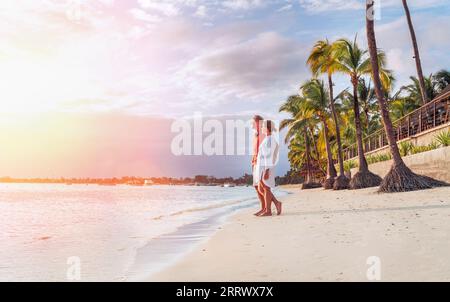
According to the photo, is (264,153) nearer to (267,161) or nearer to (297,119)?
(267,161)

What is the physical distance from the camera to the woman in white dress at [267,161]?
960 cm

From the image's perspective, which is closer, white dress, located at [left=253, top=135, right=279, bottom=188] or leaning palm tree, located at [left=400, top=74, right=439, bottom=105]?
white dress, located at [left=253, top=135, right=279, bottom=188]

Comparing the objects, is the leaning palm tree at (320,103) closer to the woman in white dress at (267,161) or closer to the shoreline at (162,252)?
the woman in white dress at (267,161)

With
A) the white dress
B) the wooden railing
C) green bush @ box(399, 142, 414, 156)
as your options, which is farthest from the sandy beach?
green bush @ box(399, 142, 414, 156)

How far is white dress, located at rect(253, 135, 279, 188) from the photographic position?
9.65m

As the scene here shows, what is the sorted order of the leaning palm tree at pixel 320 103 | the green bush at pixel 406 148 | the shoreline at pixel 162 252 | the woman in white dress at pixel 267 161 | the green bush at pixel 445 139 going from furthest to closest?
the leaning palm tree at pixel 320 103 < the green bush at pixel 406 148 < the green bush at pixel 445 139 < the woman in white dress at pixel 267 161 < the shoreline at pixel 162 252

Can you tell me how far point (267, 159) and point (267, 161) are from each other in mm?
53

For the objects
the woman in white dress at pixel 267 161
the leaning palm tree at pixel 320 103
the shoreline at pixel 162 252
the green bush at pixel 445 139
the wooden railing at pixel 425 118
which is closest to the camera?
the shoreline at pixel 162 252

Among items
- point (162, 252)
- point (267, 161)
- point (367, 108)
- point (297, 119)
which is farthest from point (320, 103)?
point (162, 252)

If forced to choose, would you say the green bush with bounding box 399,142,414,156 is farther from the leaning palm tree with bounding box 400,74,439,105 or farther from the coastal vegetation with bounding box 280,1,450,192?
the leaning palm tree with bounding box 400,74,439,105

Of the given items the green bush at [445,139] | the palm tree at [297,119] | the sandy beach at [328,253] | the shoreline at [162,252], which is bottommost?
the shoreline at [162,252]

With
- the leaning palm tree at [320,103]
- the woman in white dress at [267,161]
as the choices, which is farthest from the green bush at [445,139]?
the leaning palm tree at [320,103]
